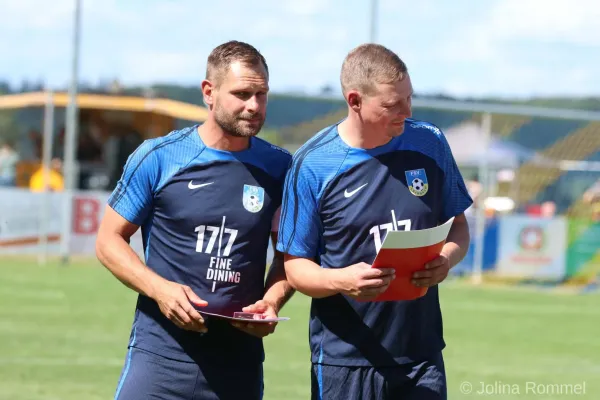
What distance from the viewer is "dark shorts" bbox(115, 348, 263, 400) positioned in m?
5.32

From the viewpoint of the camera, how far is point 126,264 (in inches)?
209

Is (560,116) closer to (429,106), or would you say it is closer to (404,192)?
(429,106)

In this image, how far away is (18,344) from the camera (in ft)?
41.7

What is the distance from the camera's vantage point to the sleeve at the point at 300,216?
5.25 metres

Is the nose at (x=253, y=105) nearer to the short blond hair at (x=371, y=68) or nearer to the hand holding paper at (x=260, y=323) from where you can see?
the short blond hair at (x=371, y=68)

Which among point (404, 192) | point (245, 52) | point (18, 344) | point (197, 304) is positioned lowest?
point (18, 344)

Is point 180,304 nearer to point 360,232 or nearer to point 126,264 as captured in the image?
point 126,264

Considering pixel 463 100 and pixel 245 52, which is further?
pixel 463 100

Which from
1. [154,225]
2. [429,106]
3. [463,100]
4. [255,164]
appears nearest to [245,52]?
[255,164]

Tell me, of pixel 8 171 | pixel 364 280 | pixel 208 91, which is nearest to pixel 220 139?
pixel 208 91

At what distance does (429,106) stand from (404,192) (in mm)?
22653

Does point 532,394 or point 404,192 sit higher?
point 404,192

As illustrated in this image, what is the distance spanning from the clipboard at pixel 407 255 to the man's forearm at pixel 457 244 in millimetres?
280

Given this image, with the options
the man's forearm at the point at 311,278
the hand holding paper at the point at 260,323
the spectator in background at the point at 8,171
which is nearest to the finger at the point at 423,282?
the man's forearm at the point at 311,278
